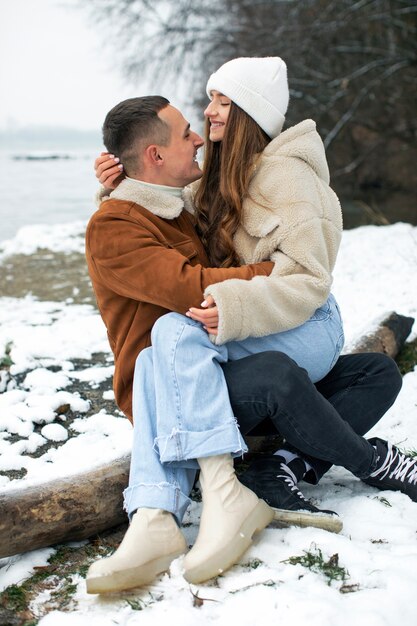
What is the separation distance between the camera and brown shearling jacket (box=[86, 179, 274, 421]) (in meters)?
2.42

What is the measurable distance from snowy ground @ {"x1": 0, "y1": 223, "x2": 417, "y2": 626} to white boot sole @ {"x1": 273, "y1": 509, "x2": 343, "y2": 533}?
36 millimetres

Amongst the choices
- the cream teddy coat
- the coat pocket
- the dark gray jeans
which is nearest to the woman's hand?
the coat pocket

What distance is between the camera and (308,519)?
230cm

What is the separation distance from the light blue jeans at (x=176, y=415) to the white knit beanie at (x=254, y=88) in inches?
34.8

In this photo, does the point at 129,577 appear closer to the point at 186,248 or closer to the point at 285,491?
the point at 285,491

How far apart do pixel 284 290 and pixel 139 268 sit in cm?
48

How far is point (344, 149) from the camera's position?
47.7ft

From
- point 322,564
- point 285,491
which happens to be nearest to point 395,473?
point 285,491

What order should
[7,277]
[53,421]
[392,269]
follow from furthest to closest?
[7,277]
[392,269]
[53,421]

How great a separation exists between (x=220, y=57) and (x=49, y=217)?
399cm

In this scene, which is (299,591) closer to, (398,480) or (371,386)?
(398,480)

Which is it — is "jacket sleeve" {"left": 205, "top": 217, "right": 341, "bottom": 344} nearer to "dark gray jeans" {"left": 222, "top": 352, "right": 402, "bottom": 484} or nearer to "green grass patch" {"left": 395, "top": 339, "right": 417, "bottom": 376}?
"dark gray jeans" {"left": 222, "top": 352, "right": 402, "bottom": 484}

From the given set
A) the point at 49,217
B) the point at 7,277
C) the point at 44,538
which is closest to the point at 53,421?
the point at 44,538

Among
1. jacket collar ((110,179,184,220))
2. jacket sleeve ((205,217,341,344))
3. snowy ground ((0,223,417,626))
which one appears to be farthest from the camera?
jacket collar ((110,179,184,220))
